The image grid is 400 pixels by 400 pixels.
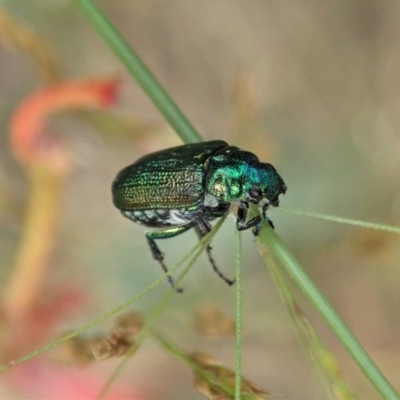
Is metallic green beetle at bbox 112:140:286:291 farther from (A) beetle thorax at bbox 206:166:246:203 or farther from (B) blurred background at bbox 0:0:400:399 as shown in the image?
(B) blurred background at bbox 0:0:400:399

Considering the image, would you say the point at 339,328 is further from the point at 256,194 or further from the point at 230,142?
the point at 230,142

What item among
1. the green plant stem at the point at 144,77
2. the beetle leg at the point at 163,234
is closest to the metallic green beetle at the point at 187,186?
the beetle leg at the point at 163,234

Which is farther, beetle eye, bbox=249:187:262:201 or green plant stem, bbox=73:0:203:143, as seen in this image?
beetle eye, bbox=249:187:262:201

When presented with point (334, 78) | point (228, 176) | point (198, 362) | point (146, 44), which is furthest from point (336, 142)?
point (198, 362)

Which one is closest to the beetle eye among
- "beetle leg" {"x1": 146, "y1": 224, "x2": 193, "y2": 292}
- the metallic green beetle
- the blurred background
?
the metallic green beetle

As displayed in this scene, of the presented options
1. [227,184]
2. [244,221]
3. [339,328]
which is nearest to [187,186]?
[227,184]

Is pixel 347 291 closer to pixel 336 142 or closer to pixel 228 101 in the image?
pixel 336 142

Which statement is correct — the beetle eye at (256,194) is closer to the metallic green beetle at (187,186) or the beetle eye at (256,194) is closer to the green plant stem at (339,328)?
the metallic green beetle at (187,186)
